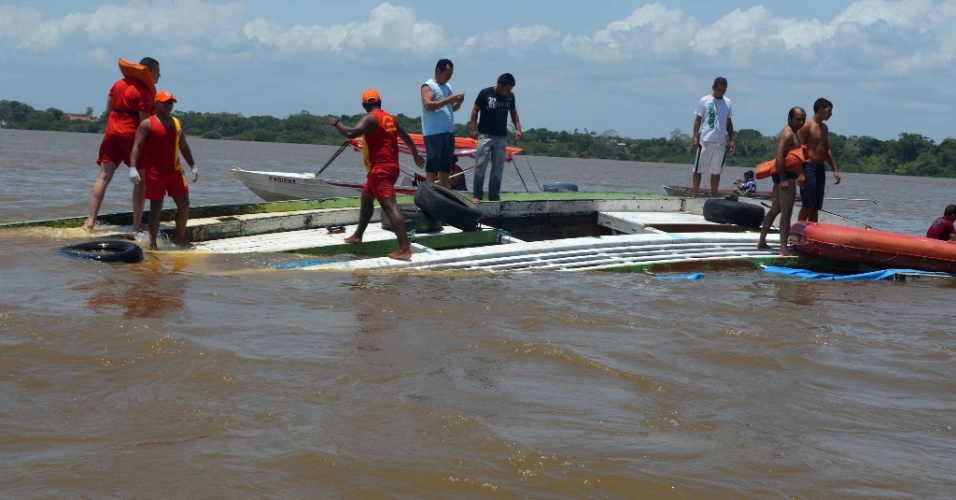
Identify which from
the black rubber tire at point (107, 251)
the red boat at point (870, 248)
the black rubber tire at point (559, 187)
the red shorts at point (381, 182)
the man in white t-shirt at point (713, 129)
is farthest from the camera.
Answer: the black rubber tire at point (559, 187)

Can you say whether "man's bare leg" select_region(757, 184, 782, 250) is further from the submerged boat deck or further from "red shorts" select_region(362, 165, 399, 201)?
"red shorts" select_region(362, 165, 399, 201)

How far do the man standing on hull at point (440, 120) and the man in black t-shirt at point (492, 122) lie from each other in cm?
48

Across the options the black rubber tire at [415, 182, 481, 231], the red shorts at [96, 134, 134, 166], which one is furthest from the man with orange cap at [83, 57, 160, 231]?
the black rubber tire at [415, 182, 481, 231]

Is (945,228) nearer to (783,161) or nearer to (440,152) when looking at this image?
(783,161)

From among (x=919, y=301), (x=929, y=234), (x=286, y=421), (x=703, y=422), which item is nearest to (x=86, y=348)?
(x=286, y=421)

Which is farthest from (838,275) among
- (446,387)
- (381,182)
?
(446,387)

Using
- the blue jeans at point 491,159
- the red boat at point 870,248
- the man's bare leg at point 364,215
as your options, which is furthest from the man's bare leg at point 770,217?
the man's bare leg at point 364,215

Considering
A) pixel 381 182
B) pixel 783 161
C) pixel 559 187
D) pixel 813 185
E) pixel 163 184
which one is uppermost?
pixel 783 161

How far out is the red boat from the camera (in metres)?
9.66

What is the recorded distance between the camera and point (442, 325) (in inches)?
248

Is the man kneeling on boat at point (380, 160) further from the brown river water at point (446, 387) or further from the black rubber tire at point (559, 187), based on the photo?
the black rubber tire at point (559, 187)

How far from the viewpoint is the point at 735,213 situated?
11102 millimetres

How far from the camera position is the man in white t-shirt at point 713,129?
12136 mm

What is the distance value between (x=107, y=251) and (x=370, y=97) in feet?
8.63
